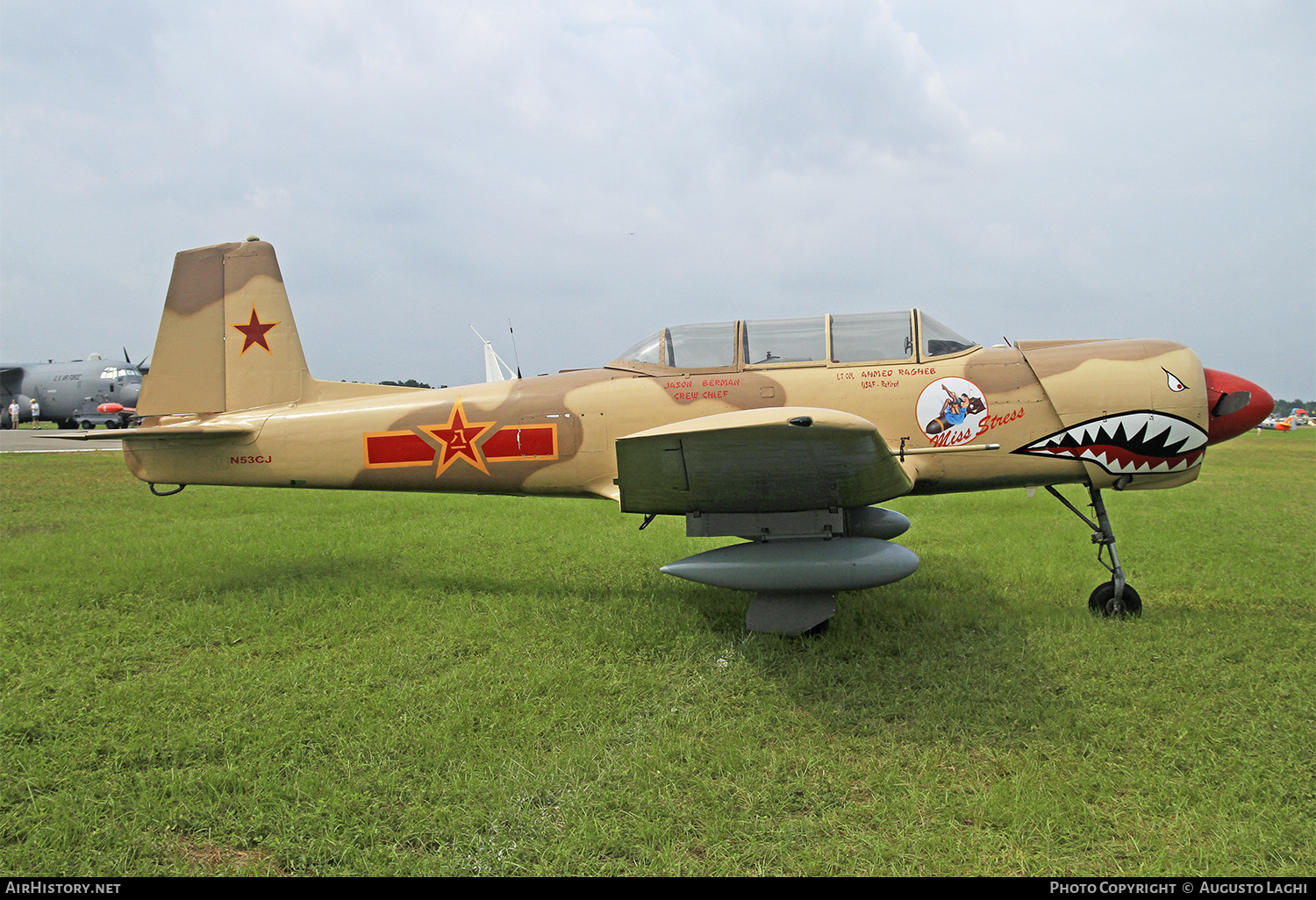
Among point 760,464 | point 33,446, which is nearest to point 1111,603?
point 760,464

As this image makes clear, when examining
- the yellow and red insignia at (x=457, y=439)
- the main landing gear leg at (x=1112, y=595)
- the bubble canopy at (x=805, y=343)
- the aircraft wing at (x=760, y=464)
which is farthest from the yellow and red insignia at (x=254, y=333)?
the main landing gear leg at (x=1112, y=595)

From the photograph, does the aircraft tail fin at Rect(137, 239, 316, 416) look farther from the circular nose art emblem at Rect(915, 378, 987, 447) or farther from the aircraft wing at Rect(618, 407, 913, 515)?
the circular nose art emblem at Rect(915, 378, 987, 447)

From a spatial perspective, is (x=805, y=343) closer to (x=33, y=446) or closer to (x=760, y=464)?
(x=760, y=464)

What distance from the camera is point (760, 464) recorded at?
3.77 meters

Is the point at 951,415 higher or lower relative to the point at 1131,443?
higher

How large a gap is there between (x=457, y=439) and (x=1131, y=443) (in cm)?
485

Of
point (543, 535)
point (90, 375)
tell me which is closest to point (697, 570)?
point (543, 535)

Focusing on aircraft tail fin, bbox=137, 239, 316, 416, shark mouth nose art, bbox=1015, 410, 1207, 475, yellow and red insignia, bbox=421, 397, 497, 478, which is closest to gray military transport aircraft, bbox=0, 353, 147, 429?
aircraft tail fin, bbox=137, 239, 316, 416

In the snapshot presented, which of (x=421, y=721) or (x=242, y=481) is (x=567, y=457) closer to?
(x=421, y=721)

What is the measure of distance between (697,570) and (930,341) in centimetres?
239

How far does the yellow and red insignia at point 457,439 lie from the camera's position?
5.19m

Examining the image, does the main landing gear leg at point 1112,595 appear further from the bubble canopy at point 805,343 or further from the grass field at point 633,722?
the bubble canopy at point 805,343

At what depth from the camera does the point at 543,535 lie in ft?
25.9

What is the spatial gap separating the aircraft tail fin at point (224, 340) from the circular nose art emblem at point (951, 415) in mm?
5073
